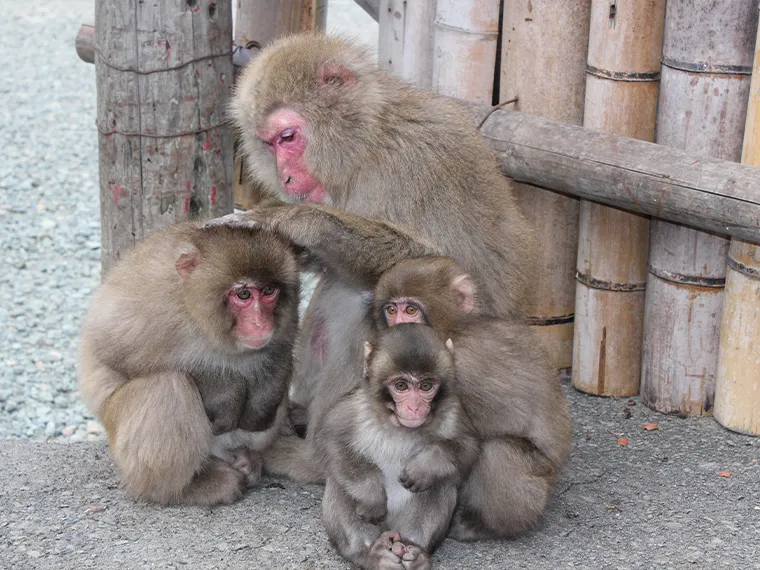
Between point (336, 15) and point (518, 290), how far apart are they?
36.7 feet

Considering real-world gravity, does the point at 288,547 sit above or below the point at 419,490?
below

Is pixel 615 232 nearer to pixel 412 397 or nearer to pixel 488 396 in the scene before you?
pixel 488 396

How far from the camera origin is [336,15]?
14492 mm

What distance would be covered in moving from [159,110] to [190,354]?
1.08 m

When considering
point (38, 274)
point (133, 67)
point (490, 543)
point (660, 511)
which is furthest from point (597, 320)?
point (38, 274)

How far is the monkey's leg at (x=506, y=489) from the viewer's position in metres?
3.43

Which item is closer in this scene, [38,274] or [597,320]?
[597,320]

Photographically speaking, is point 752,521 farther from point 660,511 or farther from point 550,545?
point 550,545

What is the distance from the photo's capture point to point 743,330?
416cm

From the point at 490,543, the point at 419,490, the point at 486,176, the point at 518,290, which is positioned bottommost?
the point at 490,543

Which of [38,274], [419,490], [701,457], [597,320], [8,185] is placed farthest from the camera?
[8,185]

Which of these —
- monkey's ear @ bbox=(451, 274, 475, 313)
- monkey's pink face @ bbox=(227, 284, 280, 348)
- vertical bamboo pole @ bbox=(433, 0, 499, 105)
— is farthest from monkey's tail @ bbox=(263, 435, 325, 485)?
vertical bamboo pole @ bbox=(433, 0, 499, 105)

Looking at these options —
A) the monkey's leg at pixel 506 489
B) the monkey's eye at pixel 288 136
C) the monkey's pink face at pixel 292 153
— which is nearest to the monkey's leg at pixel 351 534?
the monkey's leg at pixel 506 489

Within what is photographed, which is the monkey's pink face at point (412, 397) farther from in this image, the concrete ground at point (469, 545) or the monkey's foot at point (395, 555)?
the concrete ground at point (469, 545)
